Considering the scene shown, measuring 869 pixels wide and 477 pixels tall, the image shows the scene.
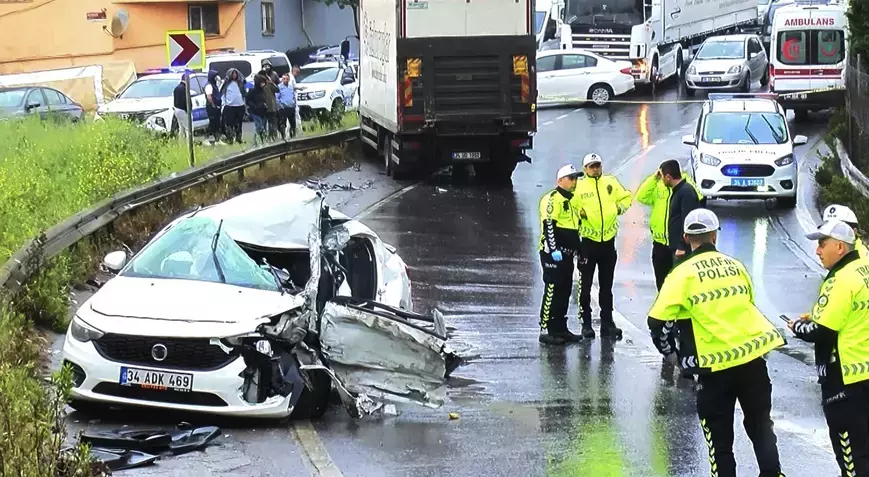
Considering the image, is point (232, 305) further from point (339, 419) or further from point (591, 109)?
point (591, 109)

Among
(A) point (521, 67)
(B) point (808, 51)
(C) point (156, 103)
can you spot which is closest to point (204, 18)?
(C) point (156, 103)

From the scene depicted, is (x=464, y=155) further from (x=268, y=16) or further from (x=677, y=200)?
(x=268, y=16)

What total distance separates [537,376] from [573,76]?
81.8 feet

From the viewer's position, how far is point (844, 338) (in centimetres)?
721

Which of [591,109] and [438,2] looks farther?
[591,109]

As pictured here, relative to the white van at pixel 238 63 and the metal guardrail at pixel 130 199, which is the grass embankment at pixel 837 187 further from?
the white van at pixel 238 63

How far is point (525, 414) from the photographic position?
9.83 meters

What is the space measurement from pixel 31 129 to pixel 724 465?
16.1m

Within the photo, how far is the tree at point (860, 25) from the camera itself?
21500mm

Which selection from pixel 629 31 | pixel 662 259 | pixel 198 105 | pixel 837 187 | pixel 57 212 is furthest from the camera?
pixel 629 31

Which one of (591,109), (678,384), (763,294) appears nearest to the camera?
(678,384)

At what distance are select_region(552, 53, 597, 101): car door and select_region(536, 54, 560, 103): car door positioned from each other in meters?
0.10

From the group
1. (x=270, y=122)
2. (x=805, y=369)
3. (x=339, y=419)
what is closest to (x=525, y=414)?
(x=339, y=419)

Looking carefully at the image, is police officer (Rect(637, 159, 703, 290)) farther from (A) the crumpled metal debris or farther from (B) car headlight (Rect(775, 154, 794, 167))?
(A) the crumpled metal debris
